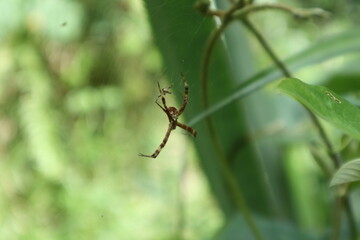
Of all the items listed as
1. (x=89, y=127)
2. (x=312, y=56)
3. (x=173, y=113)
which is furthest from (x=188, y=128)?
(x=89, y=127)

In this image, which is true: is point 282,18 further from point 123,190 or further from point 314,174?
point 314,174

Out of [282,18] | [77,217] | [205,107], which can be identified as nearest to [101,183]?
[77,217]

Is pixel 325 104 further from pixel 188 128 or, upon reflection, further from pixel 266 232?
pixel 266 232

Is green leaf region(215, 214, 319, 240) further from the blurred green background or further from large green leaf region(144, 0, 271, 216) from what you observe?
the blurred green background

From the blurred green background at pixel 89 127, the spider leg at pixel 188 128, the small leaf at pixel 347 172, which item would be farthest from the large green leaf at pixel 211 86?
the blurred green background at pixel 89 127

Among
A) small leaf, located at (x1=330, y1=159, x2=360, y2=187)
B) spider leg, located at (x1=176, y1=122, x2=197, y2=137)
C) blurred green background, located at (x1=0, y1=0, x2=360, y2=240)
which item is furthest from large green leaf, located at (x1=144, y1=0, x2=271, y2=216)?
blurred green background, located at (x1=0, y1=0, x2=360, y2=240)

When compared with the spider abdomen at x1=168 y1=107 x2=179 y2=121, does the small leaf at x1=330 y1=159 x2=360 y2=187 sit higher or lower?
lower
